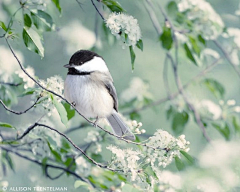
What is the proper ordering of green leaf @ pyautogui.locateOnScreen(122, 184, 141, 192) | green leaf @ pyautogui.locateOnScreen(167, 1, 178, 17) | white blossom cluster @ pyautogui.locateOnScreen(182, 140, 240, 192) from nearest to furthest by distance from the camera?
green leaf @ pyautogui.locateOnScreen(122, 184, 141, 192)
white blossom cluster @ pyautogui.locateOnScreen(182, 140, 240, 192)
green leaf @ pyautogui.locateOnScreen(167, 1, 178, 17)

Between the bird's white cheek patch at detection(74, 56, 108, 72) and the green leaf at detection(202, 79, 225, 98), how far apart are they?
3.08 ft

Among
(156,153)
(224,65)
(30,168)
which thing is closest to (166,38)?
(156,153)

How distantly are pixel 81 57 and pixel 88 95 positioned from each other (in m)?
0.21

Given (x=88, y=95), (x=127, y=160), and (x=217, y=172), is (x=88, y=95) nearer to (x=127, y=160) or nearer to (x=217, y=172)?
(x=127, y=160)

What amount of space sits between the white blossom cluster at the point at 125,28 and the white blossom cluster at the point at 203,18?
940mm

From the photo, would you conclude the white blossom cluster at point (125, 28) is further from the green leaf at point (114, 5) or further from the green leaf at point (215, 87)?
the green leaf at point (215, 87)

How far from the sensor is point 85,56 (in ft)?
8.00

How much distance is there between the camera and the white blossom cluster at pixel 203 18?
2.93m

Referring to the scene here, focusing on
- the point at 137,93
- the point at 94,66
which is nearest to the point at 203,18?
the point at 94,66

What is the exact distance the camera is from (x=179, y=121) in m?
3.25

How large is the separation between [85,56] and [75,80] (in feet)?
0.42

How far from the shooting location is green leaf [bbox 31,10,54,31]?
2223 mm

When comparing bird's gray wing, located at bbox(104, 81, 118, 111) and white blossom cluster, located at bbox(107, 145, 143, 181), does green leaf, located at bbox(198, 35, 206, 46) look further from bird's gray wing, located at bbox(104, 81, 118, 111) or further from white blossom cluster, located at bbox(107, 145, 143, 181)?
white blossom cluster, located at bbox(107, 145, 143, 181)

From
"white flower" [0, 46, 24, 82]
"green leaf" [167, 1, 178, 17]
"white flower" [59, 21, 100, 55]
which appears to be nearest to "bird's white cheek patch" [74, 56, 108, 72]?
"white flower" [0, 46, 24, 82]
